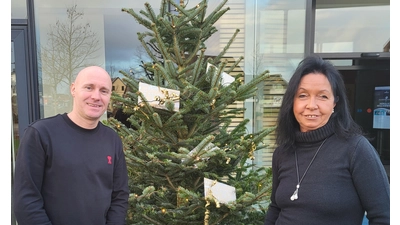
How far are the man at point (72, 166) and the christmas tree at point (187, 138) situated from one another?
384mm

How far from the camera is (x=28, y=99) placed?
402 cm

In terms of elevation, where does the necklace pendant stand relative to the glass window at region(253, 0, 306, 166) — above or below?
below

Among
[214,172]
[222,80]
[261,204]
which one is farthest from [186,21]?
[261,204]

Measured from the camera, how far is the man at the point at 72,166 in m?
1.50

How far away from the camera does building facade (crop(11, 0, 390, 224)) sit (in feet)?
14.4

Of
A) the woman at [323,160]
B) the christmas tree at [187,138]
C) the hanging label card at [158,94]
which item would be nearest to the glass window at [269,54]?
the christmas tree at [187,138]

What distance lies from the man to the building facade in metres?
2.58

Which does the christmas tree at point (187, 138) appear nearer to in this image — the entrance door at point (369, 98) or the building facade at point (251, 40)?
the building facade at point (251, 40)

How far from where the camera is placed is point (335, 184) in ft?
4.51

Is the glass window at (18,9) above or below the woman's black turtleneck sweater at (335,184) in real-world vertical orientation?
above

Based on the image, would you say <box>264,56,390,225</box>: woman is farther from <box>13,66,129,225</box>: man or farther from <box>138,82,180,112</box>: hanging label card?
<box>13,66,129,225</box>: man

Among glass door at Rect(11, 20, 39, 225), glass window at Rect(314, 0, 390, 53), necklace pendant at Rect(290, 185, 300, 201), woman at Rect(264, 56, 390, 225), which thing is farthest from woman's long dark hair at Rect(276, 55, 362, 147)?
glass door at Rect(11, 20, 39, 225)

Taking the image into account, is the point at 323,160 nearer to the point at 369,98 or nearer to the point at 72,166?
the point at 72,166

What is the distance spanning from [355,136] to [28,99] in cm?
422
